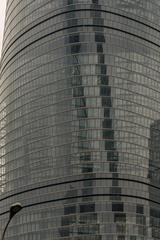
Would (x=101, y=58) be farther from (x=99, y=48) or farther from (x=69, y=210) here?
(x=69, y=210)

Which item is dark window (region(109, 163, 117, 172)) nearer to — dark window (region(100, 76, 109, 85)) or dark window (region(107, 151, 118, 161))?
dark window (region(107, 151, 118, 161))

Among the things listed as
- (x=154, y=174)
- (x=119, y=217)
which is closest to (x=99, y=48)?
(x=154, y=174)

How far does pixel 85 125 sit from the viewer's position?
127438 mm

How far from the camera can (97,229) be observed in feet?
387

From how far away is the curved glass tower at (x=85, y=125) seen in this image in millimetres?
121312

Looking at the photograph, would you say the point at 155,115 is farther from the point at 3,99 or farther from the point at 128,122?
the point at 3,99

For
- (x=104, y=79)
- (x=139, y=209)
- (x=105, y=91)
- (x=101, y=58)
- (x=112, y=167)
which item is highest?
(x=101, y=58)

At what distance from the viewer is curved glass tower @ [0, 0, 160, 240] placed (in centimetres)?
12131

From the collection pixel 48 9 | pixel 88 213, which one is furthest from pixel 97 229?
pixel 48 9

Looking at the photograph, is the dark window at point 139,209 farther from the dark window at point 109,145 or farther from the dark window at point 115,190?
the dark window at point 109,145

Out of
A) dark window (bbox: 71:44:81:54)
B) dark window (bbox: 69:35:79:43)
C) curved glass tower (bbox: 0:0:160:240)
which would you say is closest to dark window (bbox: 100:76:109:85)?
curved glass tower (bbox: 0:0:160:240)

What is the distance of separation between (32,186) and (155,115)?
33.4 m

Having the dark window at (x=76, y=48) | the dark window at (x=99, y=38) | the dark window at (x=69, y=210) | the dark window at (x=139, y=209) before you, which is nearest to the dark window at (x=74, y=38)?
the dark window at (x=76, y=48)

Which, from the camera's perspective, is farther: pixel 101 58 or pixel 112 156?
pixel 101 58
